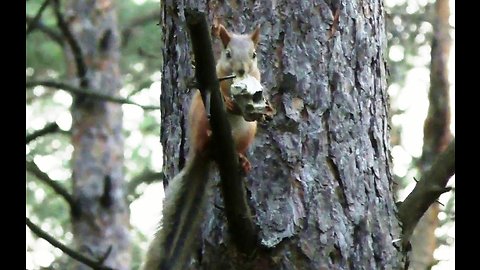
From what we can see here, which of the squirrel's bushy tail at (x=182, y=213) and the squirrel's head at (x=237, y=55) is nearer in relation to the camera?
the squirrel's head at (x=237, y=55)

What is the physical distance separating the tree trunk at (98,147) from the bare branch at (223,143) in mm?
2661

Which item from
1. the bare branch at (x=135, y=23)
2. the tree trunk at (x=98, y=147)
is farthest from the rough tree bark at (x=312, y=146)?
the bare branch at (x=135, y=23)

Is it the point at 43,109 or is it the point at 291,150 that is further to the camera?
the point at 43,109

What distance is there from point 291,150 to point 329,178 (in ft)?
0.37

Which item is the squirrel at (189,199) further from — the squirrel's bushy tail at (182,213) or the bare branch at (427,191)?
the bare branch at (427,191)

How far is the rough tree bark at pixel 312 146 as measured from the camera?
179 centimetres

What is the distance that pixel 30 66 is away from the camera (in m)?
6.02

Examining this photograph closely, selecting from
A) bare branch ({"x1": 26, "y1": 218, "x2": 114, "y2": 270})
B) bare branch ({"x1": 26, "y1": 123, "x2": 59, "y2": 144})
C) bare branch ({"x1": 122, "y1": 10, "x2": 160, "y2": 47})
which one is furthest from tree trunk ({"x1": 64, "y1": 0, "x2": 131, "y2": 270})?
bare branch ({"x1": 26, "y1": 218, "x2": 114, "y2": 270})

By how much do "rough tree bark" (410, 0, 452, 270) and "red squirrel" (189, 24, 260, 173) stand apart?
97.5 inches

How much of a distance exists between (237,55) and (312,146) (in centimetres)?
42

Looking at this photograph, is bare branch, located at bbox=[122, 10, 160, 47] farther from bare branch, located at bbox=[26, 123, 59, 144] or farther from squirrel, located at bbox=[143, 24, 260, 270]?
squirrel, located at bbox=[143, 24, 260, 270]

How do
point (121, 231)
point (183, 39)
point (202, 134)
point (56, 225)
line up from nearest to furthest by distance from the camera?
point (202, 134), point (183, 39), point (121, 231), point (56, 225)
